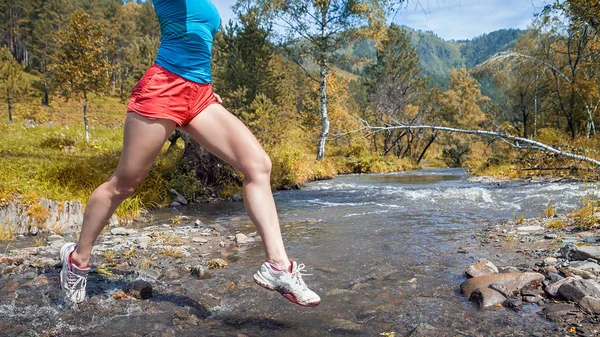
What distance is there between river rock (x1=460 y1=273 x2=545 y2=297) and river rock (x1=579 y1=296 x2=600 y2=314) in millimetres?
440

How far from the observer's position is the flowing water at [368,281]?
2250mm

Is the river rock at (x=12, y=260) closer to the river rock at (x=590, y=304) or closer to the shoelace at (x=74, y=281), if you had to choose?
the shoelace at (x=74, y=281)

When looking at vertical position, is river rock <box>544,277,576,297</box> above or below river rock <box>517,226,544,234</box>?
above

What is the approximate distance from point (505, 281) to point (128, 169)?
8.85 feet

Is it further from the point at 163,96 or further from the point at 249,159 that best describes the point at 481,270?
the point at 163,96

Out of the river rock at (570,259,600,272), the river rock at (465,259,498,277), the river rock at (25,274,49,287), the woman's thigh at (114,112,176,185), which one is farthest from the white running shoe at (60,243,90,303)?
the river rock at (570,259,600,272)

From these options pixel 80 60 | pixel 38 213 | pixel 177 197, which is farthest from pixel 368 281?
pixel 80 60

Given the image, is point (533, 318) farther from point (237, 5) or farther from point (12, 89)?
point (12, 89)

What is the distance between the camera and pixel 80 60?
1812 cm

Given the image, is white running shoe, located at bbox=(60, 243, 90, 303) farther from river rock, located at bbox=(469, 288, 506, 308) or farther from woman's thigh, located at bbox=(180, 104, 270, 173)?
river rock, located at bbox=(469, 288, 506, 308)

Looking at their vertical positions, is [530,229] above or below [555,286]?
below

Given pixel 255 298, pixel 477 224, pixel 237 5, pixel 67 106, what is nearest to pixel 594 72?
pixel 477 224

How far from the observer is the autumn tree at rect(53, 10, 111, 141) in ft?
59.0

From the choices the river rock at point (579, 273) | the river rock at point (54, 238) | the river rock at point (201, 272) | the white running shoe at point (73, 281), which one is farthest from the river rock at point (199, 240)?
the river rock at point (579, 273)
